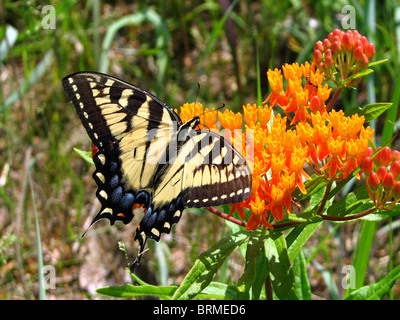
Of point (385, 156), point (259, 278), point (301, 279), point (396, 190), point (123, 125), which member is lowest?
point (301, 279)

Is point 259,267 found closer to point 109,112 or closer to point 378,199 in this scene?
point 378,199

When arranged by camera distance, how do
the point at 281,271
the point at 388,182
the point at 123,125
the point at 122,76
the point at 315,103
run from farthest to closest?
the point at 122,76 → the point at 123,125 → the point at 315,103 → the point at 281,271 → the point at 388,182

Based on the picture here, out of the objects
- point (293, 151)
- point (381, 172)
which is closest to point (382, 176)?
point (381, 172)

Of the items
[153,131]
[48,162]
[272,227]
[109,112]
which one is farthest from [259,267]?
[48,162]

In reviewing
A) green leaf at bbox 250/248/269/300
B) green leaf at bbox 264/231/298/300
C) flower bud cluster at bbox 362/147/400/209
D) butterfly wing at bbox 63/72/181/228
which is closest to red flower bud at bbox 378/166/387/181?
flower bud cluster at bbox 362/147/400/209

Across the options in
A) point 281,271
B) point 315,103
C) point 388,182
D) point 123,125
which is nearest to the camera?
point 388,182

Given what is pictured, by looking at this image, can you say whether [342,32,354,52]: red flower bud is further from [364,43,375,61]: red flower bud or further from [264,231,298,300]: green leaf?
[264,231,298,300]: green leaf

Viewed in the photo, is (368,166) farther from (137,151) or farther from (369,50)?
(137,151)
